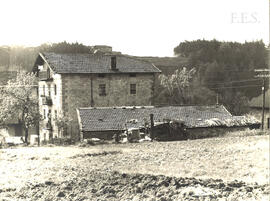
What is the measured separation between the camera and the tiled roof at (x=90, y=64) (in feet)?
98.5

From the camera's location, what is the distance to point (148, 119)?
24625 millimetres

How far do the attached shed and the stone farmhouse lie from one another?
4059 millimetres

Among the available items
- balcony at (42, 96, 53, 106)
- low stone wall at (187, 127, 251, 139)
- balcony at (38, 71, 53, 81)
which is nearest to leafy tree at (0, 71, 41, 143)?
balcony at (42, 96, 53, 106)

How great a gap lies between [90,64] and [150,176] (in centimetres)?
2283

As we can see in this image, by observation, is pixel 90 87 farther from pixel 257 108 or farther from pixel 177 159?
pixel 257 108

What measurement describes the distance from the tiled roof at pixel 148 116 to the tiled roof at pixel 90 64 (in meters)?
5.71

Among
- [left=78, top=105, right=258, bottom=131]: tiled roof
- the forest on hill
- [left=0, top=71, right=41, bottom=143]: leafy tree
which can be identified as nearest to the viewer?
[left=78, top=105, right=258, bottom=131]: tiled roof

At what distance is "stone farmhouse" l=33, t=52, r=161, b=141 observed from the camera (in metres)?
29.4

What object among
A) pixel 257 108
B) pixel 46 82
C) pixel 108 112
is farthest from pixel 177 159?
pixel 257 108

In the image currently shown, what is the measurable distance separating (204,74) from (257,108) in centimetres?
1810

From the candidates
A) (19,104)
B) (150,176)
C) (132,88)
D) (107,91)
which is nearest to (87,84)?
(107,91)

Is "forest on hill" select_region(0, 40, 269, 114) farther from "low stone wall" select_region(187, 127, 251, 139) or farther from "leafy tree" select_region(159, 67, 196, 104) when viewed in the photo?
"low stone wall" select_region(187, 127, 251, 139)

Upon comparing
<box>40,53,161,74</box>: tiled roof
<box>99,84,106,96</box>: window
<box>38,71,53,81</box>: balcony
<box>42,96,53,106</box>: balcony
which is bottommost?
<box>42,96,53,106</box>: balcony

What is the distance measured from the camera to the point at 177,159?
11.5m
